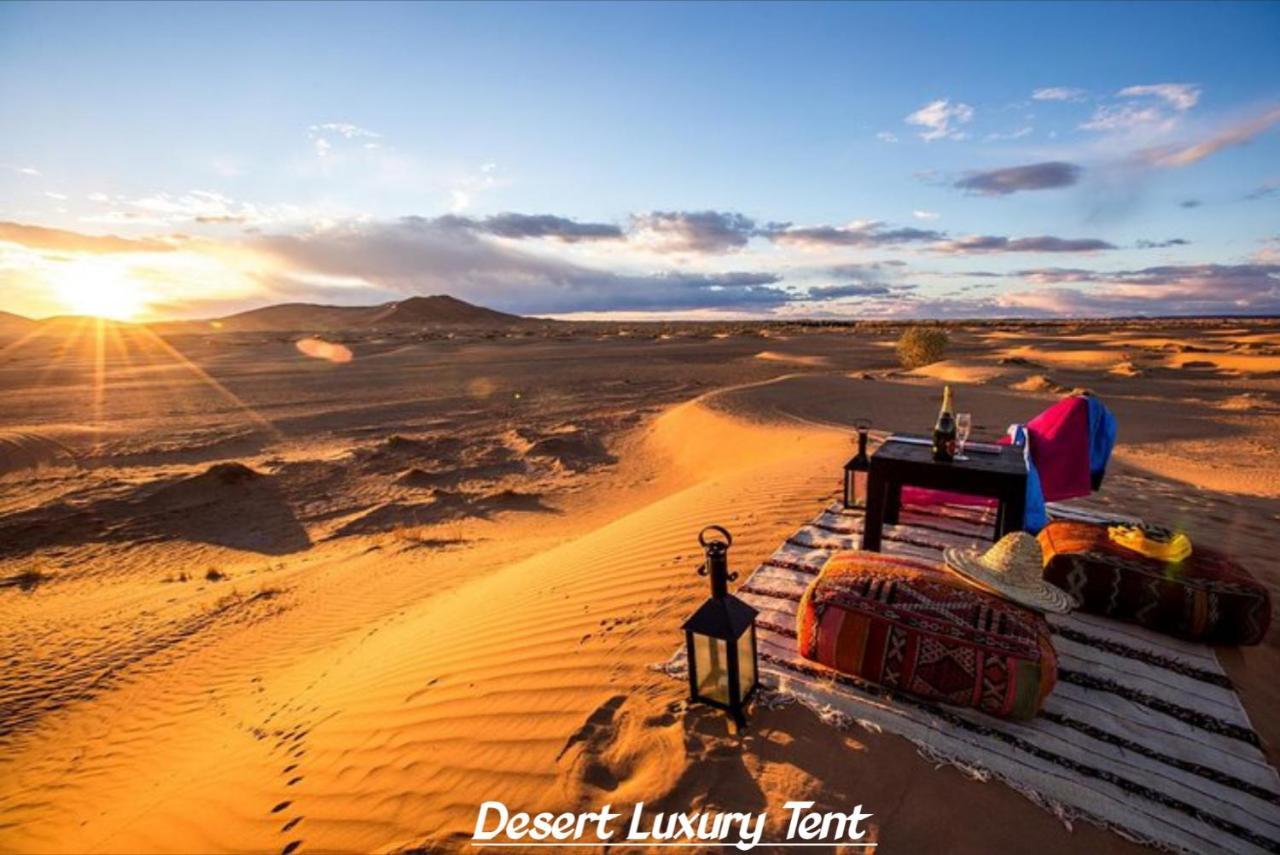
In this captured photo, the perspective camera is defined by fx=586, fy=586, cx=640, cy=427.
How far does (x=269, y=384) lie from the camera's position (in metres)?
25.6

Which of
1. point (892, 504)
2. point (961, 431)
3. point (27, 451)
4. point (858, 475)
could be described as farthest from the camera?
point (27, 451)

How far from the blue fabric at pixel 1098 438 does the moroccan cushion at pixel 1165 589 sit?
134cm

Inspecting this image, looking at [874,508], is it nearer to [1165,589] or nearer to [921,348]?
[1165,589]

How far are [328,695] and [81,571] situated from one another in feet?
21.9

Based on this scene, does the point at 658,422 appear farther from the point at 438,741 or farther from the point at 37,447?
the point at 37,447

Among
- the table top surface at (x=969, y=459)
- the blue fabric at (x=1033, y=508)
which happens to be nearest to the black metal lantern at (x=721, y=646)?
the table top surface at (x=969, y=459)

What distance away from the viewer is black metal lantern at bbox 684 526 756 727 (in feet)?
8.91

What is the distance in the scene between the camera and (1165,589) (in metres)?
3.59

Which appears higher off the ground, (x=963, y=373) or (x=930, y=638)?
(x=930, y=638)

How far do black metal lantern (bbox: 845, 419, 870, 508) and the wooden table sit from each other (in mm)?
326

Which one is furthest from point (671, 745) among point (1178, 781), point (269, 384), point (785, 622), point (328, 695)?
point (269, 384)

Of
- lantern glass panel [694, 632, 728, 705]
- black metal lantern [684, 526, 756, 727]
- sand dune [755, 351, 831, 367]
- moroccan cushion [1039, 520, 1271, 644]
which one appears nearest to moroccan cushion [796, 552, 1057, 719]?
black metal lantern [684, 526, 756, 727]

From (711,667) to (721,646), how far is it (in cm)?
17

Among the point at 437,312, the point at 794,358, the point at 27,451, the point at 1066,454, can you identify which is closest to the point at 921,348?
the point at 794,358
